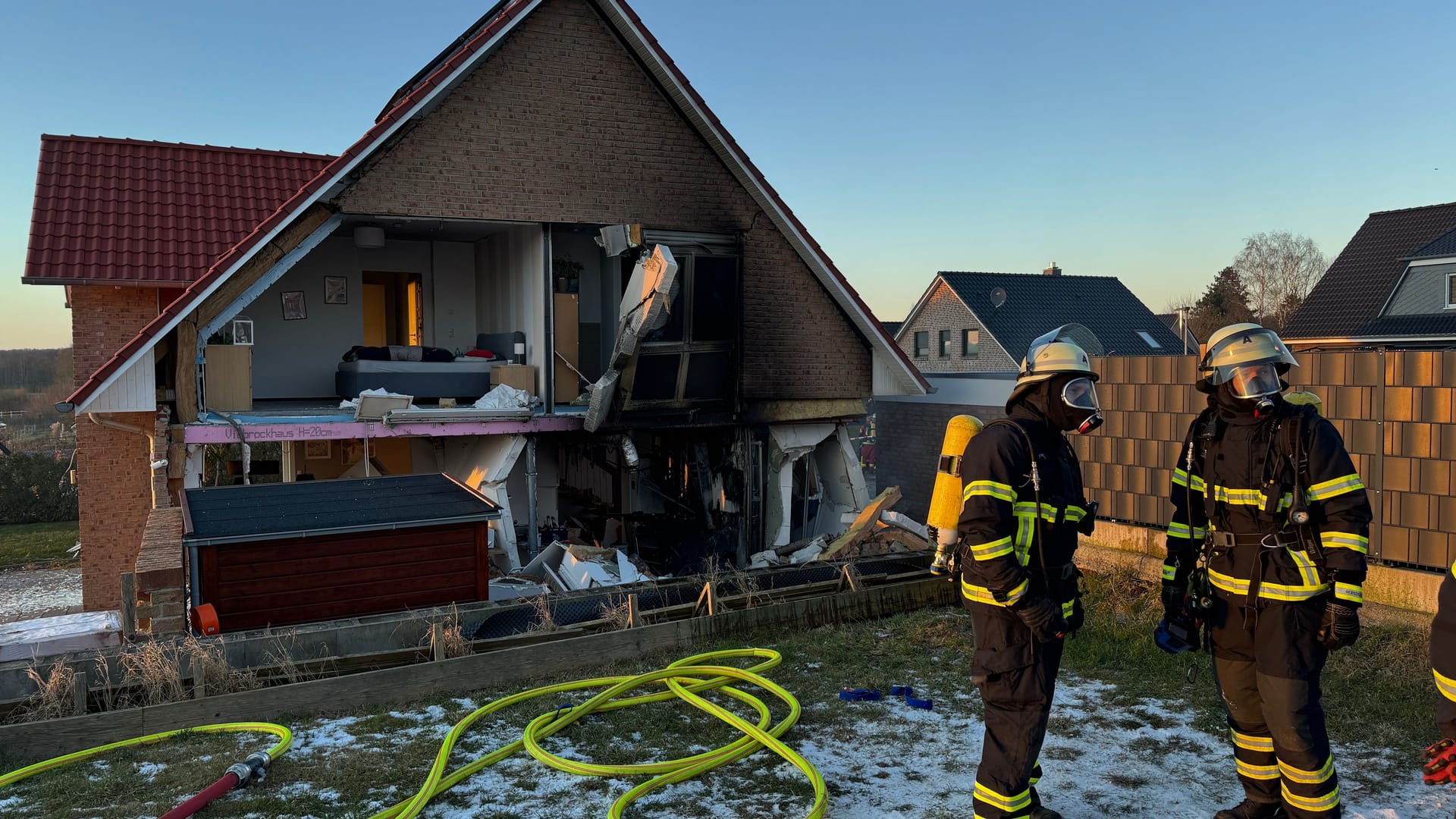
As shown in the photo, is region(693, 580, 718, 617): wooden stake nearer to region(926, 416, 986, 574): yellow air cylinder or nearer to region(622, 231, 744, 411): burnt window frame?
region(926, 416, 986, 574): yellow air cylinder

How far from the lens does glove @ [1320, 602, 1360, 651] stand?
4453mm

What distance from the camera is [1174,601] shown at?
516 centimetres

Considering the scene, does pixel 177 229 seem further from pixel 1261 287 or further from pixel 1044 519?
pixel 1261 287

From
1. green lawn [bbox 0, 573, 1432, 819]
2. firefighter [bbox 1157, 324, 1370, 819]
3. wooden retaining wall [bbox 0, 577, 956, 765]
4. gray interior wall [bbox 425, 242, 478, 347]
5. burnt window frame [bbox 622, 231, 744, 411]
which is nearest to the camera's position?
firefighter [bbox 1157, 324, 1370, 819]

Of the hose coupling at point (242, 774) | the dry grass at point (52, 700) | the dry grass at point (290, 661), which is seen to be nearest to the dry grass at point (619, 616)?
the dry grass at point (290, 661)

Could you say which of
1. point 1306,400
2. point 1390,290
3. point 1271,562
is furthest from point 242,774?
point 1390,290

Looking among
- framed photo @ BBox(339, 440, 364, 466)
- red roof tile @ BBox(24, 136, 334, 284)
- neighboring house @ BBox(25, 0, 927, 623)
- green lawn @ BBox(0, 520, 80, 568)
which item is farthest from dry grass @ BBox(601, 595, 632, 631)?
green lawn @ BBox(0, 520, 80, 568)

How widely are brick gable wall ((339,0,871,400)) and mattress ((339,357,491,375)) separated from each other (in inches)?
98.4

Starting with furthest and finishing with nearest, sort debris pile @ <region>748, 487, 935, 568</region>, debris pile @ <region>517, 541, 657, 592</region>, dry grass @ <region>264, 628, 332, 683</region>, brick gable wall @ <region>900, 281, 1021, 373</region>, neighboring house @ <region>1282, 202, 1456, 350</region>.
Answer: brick gable wall @ <region>900, 281, 1021, 373</region>
neighboring house @ <region>1282, 202, 1456, 350</region>
debris pile @ <region>748, 487, 935, 568</region>
debris pile @ <region>517, 541, 657, 592</region>
dry grass @ <region>264, 628, 332, 683</region>

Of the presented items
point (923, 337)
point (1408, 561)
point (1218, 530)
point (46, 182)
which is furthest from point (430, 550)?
point (923, 337)

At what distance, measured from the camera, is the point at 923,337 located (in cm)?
4050

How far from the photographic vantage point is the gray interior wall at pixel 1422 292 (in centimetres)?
3083

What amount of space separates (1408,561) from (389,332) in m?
14.9

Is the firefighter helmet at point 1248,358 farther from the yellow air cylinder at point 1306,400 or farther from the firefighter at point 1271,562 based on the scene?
the yellow air cylinder at point 1306,400
